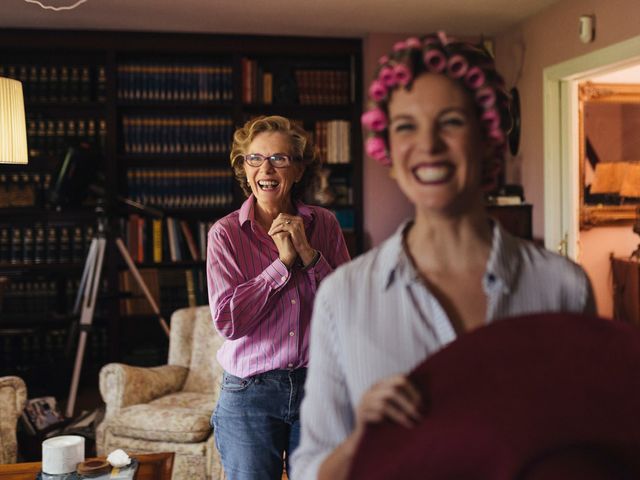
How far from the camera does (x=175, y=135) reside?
16.3 ft

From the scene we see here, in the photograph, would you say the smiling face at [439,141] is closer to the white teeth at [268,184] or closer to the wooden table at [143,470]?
the white teeth at [268,184]

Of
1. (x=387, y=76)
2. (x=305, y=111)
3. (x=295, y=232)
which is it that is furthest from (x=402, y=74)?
(x=305, y=111)

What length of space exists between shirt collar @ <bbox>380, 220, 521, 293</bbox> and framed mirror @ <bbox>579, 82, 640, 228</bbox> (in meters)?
4.58

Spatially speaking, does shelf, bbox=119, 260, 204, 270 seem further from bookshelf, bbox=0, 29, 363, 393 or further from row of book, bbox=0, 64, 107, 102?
row of book, bbox=0, 64, 107, 102

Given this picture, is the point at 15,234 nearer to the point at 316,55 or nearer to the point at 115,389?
the point at 115,389

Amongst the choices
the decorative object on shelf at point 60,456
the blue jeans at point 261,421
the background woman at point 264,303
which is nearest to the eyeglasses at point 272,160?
the background woman at point 264,303

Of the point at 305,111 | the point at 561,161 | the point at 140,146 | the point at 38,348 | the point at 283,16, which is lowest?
the point at 38,348

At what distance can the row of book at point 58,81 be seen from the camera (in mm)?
4816

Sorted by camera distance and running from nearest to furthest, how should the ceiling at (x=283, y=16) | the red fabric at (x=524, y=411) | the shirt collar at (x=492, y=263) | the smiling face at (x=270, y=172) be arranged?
1. the red fabric at (x=524, y=411)
2. the shirt collar at (x=492, y=263)
3. the smiling face at (x=270, y=172)
4. the ceiling at (x=283, y=16)

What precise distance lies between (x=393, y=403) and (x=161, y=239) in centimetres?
450

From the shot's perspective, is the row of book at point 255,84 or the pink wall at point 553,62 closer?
the pink wall at point 553,62

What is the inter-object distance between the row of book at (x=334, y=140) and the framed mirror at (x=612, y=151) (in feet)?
5.55

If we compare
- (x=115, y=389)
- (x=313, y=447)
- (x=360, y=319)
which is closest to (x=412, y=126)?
(x=360, y=319)

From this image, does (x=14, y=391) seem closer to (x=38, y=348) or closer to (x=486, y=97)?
(x=38, y=348)
